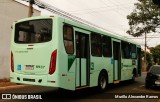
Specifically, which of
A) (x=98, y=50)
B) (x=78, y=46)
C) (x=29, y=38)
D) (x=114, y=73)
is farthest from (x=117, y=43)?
(x=29, y=38)

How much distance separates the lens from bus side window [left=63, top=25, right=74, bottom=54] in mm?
10789

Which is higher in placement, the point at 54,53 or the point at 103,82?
the point at 54,53

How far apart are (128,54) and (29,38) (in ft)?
30.4

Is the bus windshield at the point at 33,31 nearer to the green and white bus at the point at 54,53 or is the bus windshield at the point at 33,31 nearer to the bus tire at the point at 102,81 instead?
the green and white bus at the point at 54,53

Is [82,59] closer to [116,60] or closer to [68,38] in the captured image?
[68,38]

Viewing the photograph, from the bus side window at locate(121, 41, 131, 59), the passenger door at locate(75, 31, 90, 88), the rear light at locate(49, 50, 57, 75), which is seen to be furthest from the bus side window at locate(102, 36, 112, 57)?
the rear light at locate(49, 50, 57, 75)

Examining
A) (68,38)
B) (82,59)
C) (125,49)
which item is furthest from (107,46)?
(68,38)

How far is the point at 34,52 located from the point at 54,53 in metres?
0.96

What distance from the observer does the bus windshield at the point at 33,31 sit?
10758 millimetres

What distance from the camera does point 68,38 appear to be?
11.0 meters

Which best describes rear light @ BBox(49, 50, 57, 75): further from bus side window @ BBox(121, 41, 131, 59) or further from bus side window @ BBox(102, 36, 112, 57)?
bus side window @ BBox(121, 41, 131, 59)

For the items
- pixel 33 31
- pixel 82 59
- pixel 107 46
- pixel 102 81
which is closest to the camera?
pixel 33 31

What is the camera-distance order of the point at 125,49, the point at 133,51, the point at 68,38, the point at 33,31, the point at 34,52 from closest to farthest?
the point at 34,52
the point at 68,38
the point at 33,31
the point at 125,49
the point at 133,51

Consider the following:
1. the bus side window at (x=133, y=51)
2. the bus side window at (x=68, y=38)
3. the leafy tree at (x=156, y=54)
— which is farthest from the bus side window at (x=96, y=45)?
the leafy tree at (x=156, y=54)
